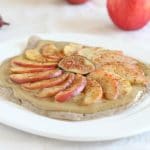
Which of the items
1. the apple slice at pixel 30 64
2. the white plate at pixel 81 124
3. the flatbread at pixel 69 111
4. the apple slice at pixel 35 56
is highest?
the apple slice at pixel 35 56

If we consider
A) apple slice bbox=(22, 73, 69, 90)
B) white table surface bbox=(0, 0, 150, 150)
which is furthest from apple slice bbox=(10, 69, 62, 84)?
white table surface bbox=(0, 0, 150, 150)

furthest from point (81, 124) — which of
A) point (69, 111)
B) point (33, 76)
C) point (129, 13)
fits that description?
point (129, 13)

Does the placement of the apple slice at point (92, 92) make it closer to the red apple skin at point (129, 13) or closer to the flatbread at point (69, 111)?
the flatbread at point (69, 111)

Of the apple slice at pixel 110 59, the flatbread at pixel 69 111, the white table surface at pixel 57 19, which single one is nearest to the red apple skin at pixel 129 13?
the white table surface at pixel 57 19

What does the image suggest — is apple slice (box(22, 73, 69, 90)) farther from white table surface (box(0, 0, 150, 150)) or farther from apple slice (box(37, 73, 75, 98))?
white table surface (box(0, 0, 150, 150))

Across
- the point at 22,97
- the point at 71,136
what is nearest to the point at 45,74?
the point at 22,97

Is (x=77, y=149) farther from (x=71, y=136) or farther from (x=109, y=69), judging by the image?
(x=109, y=69)
